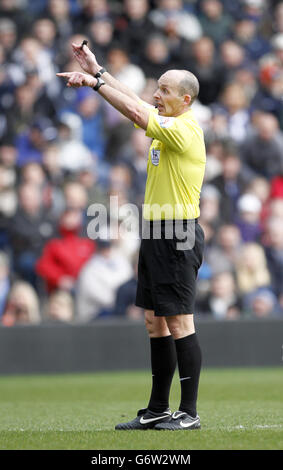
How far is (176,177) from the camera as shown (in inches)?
250

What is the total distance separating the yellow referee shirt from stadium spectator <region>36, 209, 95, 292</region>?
600 centimetres

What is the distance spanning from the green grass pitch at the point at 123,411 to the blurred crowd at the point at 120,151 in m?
1.16

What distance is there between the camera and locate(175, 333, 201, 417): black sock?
6.30 m

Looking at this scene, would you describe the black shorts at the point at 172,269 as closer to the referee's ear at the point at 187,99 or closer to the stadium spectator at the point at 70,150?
the referee's ear at the point at 187,99

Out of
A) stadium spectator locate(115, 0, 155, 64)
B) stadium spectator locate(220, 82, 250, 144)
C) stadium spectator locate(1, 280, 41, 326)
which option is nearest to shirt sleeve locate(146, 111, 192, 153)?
stadium spectator locate(1, 280, 41, 326)

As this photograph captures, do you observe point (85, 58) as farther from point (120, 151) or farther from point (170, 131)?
point (120, 151)

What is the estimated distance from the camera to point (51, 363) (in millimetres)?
11758

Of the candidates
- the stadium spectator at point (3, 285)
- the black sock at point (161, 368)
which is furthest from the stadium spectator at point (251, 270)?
the black sock at point (161, 368)

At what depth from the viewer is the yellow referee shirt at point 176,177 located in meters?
6.33

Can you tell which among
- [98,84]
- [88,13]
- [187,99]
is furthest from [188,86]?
[88,13]

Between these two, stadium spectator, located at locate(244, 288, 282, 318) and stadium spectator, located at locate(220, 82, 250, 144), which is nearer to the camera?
stadium spectator, located at locate(244, 288, 282, 318)

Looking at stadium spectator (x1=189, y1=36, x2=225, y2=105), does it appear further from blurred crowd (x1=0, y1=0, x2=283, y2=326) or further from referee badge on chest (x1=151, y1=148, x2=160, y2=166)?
referee badge on chest (x1=151, y1=148, x2=160, y2=166)
